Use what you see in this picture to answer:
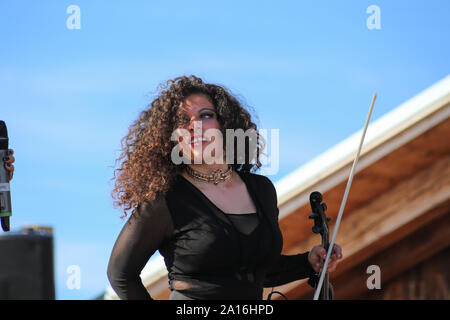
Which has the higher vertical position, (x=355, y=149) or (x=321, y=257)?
(x=355, y=149)

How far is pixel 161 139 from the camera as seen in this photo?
255 cm

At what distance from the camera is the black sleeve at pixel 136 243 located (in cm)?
232

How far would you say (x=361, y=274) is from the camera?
4988 millimetres

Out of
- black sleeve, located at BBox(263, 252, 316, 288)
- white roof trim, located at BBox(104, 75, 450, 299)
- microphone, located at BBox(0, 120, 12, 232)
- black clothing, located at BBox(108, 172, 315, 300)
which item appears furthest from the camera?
white roof trim, located at BBox(104, 75, 450, 299)

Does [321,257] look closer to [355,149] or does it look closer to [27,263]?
[27,263]

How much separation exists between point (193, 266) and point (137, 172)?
1.37 feet

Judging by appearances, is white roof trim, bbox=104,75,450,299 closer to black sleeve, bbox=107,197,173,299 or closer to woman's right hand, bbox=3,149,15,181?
woman's right hand, bbox=3,149,15,181

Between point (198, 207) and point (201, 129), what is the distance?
0.91 ft

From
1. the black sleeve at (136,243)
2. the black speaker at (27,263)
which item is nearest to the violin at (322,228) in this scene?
the black sleeve at (136,243)

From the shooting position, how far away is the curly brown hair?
244 cm

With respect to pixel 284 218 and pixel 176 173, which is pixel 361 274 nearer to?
pixel 284 218

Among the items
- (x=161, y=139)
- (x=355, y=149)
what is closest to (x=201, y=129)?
(x=161, y=139)

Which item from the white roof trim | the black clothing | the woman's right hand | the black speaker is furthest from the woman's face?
the white roof trim
